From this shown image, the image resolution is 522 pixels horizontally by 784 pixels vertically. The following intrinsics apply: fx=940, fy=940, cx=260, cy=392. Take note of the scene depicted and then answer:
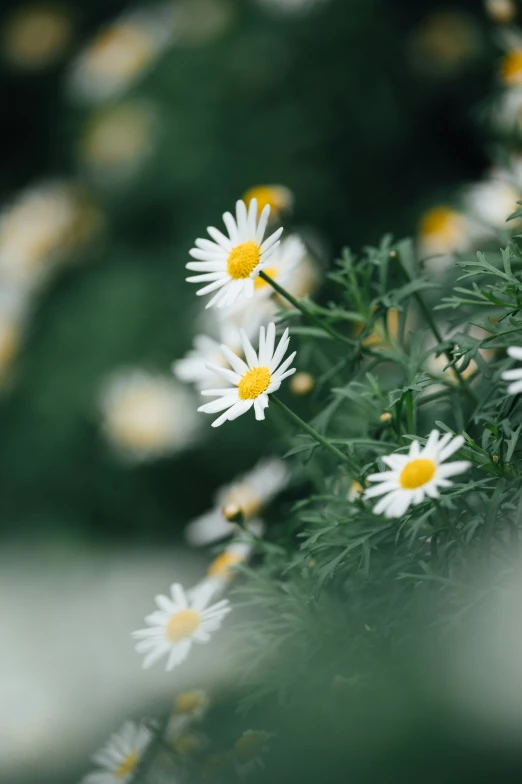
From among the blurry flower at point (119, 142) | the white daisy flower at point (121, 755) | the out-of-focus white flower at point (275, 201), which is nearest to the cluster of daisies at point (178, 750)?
the white daisy flower at point (121, 755)

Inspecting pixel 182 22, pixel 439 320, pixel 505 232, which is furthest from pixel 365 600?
pixel 182 22

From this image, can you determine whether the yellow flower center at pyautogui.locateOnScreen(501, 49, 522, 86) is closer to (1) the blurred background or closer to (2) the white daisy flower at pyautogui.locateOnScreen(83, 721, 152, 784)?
(1) the blurred background

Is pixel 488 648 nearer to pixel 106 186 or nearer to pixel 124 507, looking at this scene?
pixel 124 507

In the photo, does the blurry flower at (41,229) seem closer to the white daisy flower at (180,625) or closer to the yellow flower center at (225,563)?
the yellow flower center at (225,563)

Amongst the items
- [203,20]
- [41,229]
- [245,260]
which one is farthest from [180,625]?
[203,20]

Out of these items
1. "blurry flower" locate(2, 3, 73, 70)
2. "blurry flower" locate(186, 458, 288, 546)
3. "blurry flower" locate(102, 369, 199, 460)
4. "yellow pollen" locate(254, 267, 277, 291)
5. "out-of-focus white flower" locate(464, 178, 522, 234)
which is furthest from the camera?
"blurry flower" locate(2, 3, 73, 70)

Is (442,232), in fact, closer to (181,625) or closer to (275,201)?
(275,201)

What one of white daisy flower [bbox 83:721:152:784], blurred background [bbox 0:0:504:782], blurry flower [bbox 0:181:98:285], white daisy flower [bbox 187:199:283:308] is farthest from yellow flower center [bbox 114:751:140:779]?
blurry flower [bbox 0:181:98:285]
